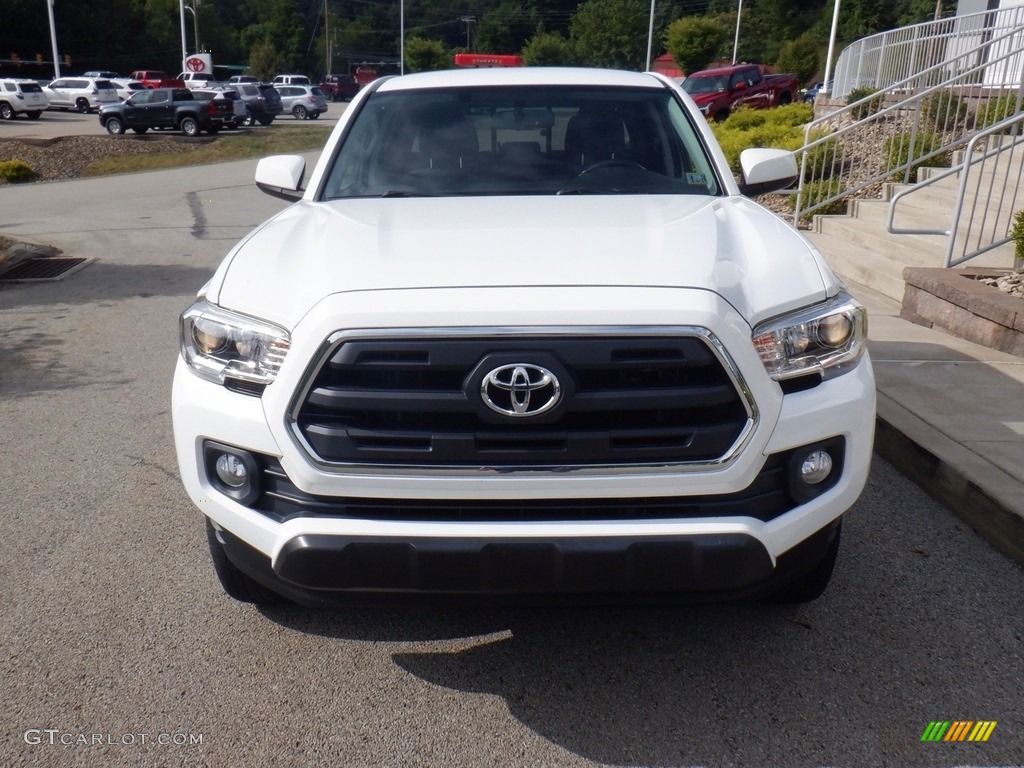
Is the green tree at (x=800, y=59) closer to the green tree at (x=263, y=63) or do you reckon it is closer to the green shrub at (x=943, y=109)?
the green shrub at (x=943, y=109)

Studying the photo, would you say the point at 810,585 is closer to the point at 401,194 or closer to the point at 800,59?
the point at 401,194

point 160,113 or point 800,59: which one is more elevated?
point 800,59

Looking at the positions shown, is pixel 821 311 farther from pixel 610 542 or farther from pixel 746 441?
pixel 610 542

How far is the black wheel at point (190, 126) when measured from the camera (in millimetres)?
33656

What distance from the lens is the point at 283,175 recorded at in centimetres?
425

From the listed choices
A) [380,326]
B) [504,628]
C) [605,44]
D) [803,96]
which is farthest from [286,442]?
[605,44]

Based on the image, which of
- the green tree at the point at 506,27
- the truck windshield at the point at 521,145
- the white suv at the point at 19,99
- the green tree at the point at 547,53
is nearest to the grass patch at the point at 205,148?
the white suv at the point at 19,99

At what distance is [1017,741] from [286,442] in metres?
2.16

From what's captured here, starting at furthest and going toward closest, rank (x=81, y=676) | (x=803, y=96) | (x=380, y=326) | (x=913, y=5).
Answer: (x=913, y=5)
(x=803, y=96)
(x=81, y=676)
(x=380, y=326)

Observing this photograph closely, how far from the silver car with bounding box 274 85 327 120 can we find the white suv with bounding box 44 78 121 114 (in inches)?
320

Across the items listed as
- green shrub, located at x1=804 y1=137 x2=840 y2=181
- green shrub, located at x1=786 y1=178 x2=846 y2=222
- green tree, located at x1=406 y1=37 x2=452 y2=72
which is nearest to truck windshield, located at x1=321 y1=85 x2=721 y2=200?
green shrub, located at x1=786 y1=178 x2=846 y2=222

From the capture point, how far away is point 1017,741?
2.68 metres

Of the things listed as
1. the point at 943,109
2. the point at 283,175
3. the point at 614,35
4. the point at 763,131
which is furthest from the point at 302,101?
the point at 283,175

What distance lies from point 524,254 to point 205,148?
28506 millimetres
